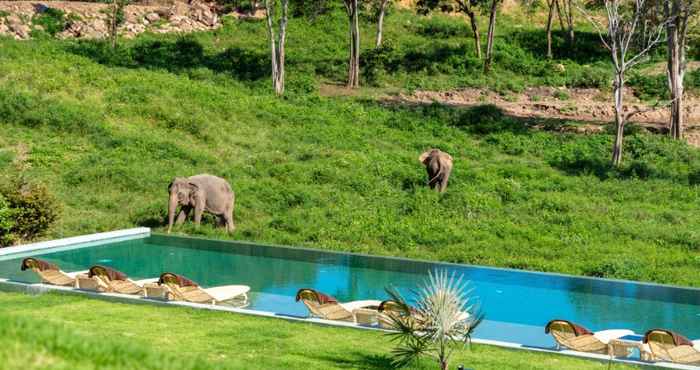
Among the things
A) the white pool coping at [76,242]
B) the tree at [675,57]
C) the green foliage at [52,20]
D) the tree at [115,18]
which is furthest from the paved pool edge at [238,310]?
the green foliage at [52,20]

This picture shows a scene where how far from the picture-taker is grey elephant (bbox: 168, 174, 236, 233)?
25.2 m

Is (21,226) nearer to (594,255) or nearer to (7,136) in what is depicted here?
(7,136)

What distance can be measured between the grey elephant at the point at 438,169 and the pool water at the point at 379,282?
6.26m

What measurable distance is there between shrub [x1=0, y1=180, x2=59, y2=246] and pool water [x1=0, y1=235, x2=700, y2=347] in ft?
3.63

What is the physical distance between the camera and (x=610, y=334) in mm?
15258

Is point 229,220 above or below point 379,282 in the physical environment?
above

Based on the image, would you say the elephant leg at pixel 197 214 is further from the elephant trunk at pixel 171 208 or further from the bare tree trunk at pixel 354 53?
the bare tree trunk at pixel 354 53

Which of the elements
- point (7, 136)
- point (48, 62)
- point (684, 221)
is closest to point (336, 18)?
point (48, 62)

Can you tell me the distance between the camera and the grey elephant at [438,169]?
28.5m

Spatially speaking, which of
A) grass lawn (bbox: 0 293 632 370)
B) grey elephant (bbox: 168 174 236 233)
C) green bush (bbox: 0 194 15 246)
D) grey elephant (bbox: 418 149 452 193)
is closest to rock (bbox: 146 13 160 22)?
grey elephant (bbox: 418 149 452 193)

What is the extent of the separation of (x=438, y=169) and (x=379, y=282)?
8.31m

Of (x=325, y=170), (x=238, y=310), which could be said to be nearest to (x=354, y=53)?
(x=325, y=170)

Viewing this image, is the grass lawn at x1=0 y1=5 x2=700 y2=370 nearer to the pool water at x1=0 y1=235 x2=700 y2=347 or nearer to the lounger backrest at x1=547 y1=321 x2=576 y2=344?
the lounger backrest at x1=547 y1=321 x2=576 y2=344

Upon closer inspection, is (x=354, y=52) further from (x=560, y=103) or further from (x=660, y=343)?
(x=660, y=343)
